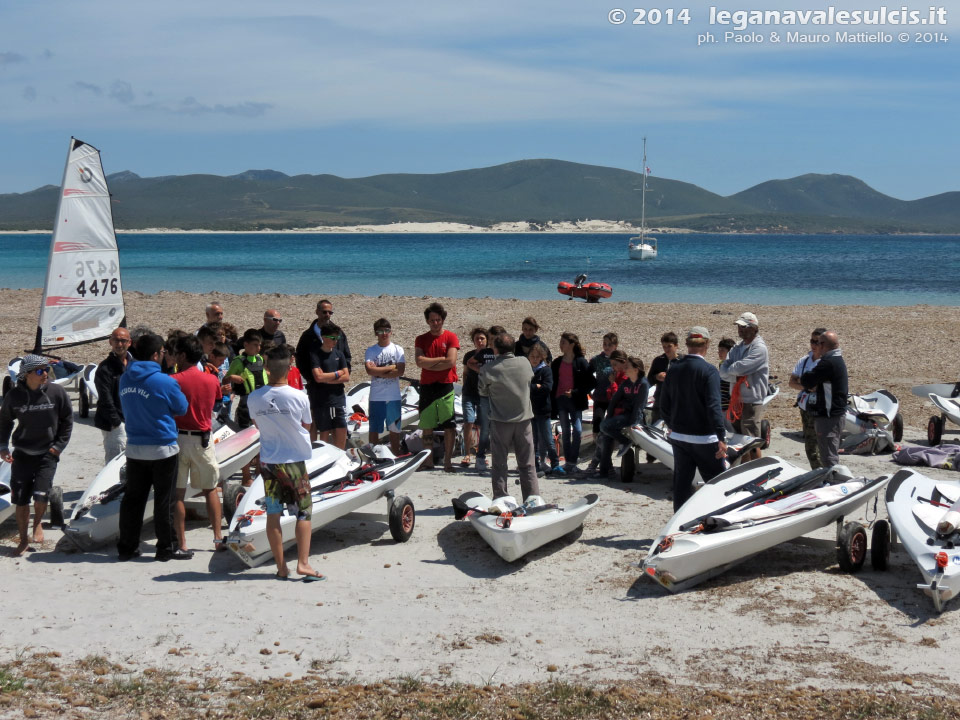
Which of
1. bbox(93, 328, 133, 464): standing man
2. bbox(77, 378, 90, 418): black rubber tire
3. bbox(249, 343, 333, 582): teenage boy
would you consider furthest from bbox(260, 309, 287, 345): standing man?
bbox(77, 378, 90, 418): black rubber tire

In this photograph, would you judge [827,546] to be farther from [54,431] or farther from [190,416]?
[54,431]

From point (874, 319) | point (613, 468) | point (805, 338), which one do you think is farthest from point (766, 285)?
point (613, 468)

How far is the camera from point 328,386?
33.7 feet

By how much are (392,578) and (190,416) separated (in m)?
2.21

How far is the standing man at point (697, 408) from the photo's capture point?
7.79 metres

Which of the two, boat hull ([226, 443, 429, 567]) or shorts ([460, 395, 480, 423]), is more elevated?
shorts ([460, 395, 480, 423])

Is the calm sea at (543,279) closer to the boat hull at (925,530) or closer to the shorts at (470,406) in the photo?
the shorts at (470,406)

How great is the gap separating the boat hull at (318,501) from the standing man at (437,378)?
4.61ft

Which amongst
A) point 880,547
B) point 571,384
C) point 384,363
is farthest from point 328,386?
point 880,547

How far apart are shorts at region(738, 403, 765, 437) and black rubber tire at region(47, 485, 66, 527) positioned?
282 inches

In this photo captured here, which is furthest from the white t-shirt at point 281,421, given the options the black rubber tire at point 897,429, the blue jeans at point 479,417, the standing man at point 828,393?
the black rubber tire at point 897,429

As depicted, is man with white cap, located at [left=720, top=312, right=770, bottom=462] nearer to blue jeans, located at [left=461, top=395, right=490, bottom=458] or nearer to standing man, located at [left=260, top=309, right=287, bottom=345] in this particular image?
blue jeans, located at [left=461, top=395, right=490, bottom=458]

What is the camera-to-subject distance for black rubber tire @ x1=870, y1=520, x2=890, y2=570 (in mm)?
7590

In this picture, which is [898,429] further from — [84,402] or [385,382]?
[84,402]
